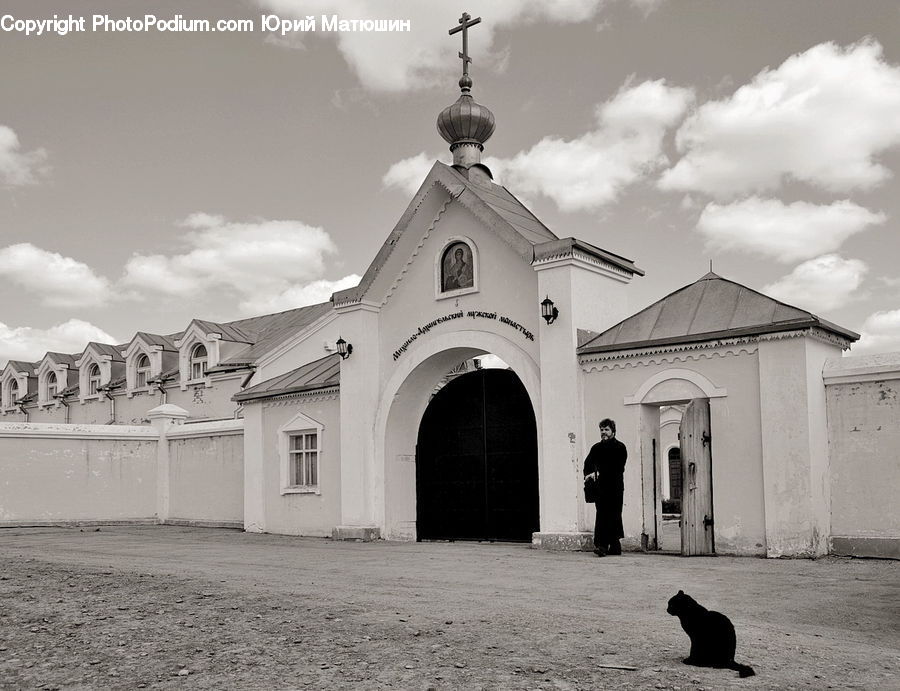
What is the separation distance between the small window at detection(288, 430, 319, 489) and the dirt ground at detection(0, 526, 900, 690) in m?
6.17

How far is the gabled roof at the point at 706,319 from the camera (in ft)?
41.0

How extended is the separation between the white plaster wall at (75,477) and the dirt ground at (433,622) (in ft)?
34.0

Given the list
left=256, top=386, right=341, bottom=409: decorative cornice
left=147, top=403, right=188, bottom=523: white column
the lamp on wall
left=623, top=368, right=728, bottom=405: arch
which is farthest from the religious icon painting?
left=147, top=403, right=188, bottom=523: white column

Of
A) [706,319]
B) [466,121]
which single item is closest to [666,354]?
[706,319]

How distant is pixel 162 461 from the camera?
23359 mm

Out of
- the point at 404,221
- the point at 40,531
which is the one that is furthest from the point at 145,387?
the point at 404,221

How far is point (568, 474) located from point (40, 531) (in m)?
12.2

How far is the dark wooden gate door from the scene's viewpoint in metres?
15.6

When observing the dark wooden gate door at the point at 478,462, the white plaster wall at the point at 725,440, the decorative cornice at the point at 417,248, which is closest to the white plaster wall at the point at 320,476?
the dark wooden gate door at the point at 478,462

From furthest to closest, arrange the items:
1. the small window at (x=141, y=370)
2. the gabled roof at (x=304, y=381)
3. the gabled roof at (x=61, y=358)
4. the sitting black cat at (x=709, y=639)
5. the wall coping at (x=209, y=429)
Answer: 1. the gabled roof at (x=61, y=358)
2. the small window at (x=141, y=370)
3. the wall coping at (x=209, y=429)
4. the gabled roof at (x=304, y=381)
5. the sitting black cat at (x=709, y=639)

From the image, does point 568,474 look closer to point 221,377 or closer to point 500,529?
point 500,529

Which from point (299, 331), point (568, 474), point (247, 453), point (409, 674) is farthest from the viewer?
point (299, 331)

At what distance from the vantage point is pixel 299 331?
2966cm

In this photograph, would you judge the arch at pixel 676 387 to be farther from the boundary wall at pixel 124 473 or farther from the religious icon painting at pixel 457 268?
the boundary wall at pixel 124 473
